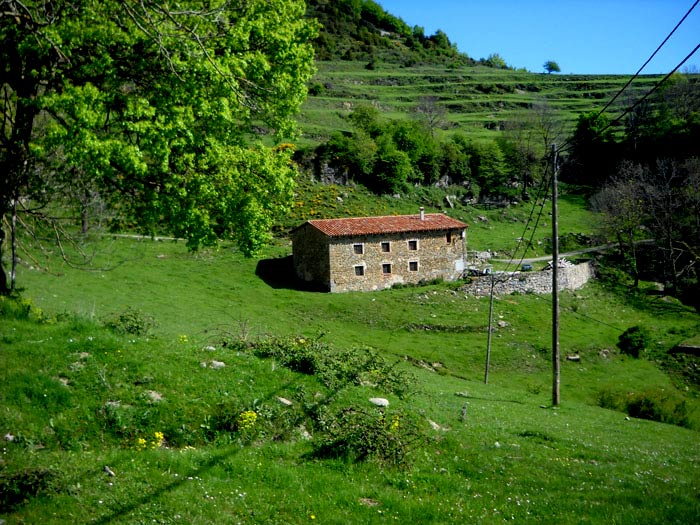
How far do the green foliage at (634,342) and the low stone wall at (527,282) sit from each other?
390 inches

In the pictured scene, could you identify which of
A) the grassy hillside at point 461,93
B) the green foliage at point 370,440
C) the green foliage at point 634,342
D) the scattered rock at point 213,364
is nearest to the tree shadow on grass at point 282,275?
the green foliage at point 634,342

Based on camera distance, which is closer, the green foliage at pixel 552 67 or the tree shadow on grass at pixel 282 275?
the tree shadow on grass at pixel 282 275

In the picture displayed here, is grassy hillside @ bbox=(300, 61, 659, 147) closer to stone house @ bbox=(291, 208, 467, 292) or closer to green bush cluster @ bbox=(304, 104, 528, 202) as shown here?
green bush cluster @ bbox=(304, 104, 528, 202)

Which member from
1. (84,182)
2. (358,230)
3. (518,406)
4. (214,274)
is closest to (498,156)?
(358,230)

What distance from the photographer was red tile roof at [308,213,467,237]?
160 ft

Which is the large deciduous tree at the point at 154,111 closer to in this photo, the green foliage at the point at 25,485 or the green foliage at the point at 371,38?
the green foliage at the point at 25,485

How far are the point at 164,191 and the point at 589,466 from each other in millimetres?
11434

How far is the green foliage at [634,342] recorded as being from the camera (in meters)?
41.5

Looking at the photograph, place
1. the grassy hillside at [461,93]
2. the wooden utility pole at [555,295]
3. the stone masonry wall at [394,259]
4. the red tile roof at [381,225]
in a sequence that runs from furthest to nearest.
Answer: the grassy hillside at [461,93] < the red tile roof at [381,225] < the stone masonry wall at [394,259] < the wooden utility pole at [555,295]

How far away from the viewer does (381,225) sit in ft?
167

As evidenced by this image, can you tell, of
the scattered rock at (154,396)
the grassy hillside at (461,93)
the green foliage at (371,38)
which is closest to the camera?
the scattered rock at (154,396)

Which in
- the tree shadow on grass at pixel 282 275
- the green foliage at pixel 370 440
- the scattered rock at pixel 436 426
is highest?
the green foliage at pixel 370 440

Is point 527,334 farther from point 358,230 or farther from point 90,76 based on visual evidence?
point 90,76

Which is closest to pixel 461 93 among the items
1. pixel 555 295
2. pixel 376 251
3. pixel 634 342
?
pixel 376 251
